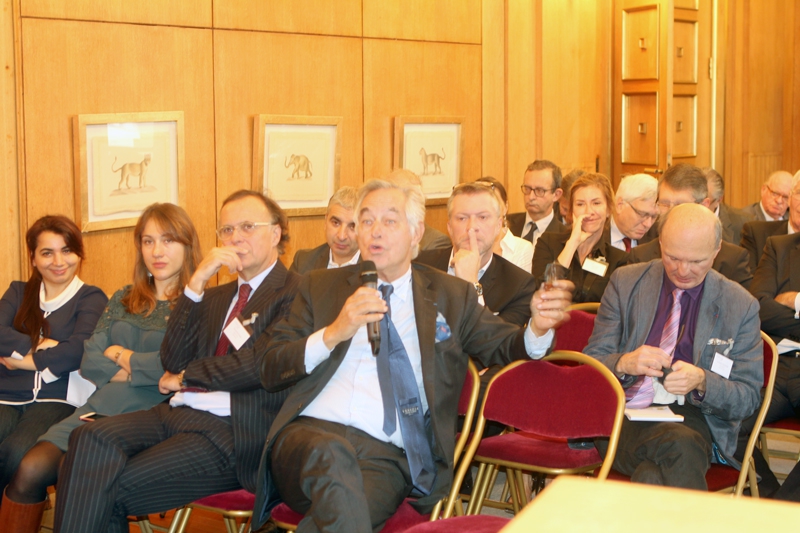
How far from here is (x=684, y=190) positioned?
17.0 ft

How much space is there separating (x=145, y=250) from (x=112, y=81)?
167 cm

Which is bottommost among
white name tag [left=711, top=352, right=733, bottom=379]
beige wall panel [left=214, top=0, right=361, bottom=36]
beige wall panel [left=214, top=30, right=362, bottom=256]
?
white name tag [left=711, top=352, right=733, bottom=379]

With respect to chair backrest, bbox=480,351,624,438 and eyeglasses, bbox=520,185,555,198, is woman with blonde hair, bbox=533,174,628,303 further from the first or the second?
chair backrest, bbox=480,351,624,438

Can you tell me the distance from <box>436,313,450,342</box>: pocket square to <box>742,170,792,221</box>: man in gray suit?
446 cm

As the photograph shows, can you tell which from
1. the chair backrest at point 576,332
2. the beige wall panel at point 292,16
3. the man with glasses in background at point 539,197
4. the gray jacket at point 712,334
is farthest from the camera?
the man with glasses in background at point 539,197

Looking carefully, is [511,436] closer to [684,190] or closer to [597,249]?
[597,249]

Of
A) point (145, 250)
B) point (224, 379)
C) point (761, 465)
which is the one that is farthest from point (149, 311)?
point (761, 465)

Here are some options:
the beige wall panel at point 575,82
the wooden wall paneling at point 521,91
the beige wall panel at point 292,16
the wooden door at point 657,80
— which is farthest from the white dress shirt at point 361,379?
the wooden door at point 657,80

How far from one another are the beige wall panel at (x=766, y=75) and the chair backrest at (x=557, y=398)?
803 cm

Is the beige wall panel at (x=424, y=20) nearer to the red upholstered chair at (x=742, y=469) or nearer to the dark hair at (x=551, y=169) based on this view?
the dark hair at (x=551, y=169)

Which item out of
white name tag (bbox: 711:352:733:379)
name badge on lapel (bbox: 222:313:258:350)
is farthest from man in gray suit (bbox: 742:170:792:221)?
name badge on lapel (bbox: 222:313:258:350)

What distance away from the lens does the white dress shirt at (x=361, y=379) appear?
303cm

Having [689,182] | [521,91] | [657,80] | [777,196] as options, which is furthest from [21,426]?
[657,80]

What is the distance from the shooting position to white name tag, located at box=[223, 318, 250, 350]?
353cm
